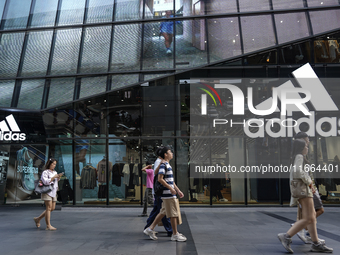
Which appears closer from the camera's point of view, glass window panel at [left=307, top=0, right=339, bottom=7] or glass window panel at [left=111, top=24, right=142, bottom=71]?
glass window panel at [left=307, top=0, right=339, bottom=7]

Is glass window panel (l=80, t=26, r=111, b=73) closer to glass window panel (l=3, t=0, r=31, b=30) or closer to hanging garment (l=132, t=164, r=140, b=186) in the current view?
glass window panel (l=3, t=0, r=31, b=30)

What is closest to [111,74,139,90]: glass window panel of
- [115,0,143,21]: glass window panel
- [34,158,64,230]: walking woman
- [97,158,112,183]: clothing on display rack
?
[115,0,143,21]: glass window panel

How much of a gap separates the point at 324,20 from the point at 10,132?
46.0 feet

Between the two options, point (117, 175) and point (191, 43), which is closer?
point (117, 175)

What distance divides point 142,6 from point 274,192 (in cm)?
976

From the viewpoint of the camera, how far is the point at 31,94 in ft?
46.8

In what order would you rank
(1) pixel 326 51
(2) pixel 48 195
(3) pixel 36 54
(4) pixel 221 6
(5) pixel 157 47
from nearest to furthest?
(2) pixel 48 195 → (1) pixel 326 51 → (5) pixel 157 47 → (4) pixel 221 6 → (3) pixel 36 54

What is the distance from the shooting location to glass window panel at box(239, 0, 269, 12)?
13.8 meters

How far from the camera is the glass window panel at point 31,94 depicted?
14.0 m

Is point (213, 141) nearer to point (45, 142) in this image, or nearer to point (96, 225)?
point (96, 225)

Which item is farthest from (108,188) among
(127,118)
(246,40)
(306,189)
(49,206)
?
(306,189)

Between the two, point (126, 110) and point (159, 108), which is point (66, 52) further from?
point (159, 108)

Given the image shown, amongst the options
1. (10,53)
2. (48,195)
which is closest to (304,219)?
(48,195)

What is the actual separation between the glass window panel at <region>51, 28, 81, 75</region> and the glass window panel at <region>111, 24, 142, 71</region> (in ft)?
5.73
